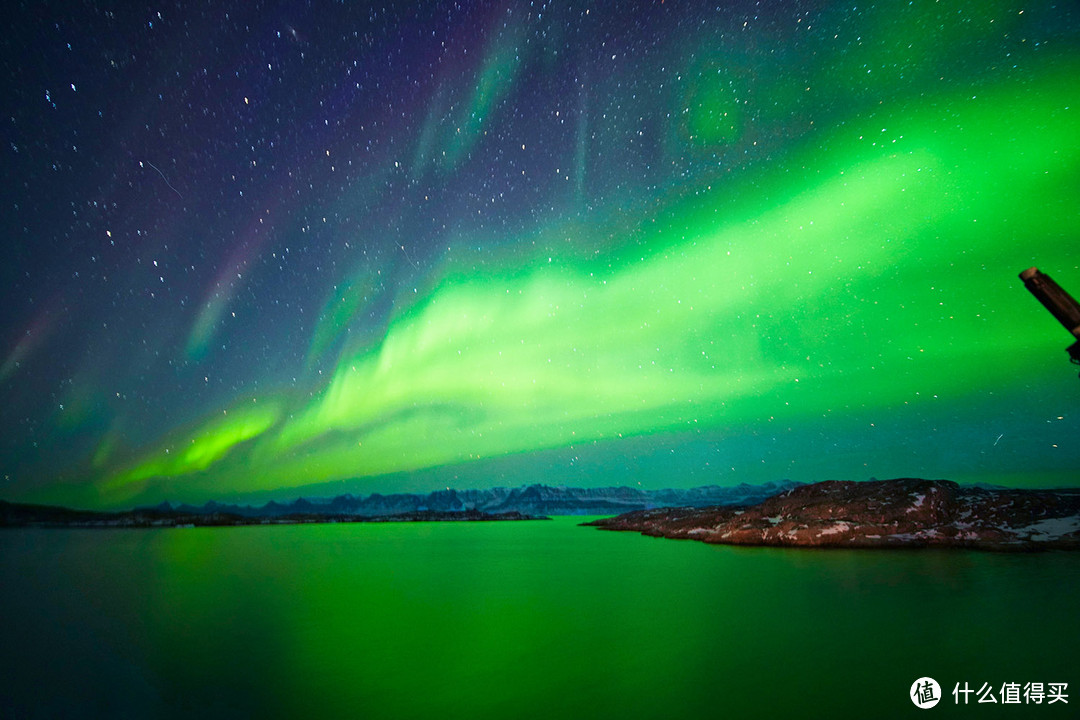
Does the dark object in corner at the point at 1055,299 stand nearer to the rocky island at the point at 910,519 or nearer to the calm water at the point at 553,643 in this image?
the calm water at the point at 553,643

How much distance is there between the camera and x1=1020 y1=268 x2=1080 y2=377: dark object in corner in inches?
504

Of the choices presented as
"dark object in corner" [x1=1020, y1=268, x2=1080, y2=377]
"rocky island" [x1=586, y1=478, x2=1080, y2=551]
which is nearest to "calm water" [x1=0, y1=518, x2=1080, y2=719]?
"dark object in corner" [x1=1020, y1=268, x2=1080, y2=377]

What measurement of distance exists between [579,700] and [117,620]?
20.5 meters

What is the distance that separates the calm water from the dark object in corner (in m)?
7.86

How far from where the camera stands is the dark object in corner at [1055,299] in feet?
42.0

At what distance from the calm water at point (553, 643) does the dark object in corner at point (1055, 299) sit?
25.8ft

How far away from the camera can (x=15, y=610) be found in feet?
80.2

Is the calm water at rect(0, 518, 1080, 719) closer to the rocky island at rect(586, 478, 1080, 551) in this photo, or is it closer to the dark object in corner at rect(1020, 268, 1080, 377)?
the dark object in corner at rect(1020, 268, 1080, 377)

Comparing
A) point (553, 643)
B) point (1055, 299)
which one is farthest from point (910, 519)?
point (553, 643)

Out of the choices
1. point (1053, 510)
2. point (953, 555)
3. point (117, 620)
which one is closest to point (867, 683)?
point (117, 620)

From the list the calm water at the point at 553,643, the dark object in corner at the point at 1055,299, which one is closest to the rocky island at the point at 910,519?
the calm water at the point at 553,643

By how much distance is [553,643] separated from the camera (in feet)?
53.3

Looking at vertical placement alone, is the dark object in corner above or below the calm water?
above

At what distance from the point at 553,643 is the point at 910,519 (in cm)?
4048
